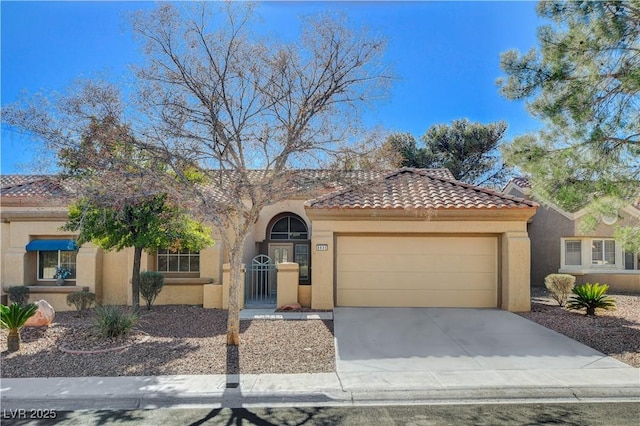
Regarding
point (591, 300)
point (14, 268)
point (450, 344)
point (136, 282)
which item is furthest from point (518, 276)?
point (14, 268)

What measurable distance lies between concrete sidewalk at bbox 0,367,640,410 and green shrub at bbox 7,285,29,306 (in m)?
8.96

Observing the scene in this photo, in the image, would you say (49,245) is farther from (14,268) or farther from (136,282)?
(136,282)

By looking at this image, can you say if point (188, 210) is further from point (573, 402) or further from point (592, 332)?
point (592, 332)

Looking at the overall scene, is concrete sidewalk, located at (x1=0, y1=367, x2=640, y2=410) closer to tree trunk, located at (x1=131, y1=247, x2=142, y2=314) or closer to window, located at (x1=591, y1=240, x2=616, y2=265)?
tree trunk, located at (x1=131, y1=247, x2=142, y2=314)

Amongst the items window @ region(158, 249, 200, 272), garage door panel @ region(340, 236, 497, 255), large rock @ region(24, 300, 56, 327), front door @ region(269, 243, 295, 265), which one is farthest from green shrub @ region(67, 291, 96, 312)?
garage door panel @ region(340, 236, 497, 255)

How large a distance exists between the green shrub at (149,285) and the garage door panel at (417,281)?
607 cm

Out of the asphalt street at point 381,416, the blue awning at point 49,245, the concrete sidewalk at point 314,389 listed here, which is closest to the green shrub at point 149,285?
the blue awning at point 49,245

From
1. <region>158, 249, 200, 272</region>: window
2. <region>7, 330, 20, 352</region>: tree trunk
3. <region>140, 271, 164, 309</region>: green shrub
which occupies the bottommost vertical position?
<region>7, 330, 20, 352</region>: tree trunk

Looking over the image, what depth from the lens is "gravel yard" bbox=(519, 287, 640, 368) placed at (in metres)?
8.83

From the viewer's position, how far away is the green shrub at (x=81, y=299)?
13906 mm

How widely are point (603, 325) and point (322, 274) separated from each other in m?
7.58

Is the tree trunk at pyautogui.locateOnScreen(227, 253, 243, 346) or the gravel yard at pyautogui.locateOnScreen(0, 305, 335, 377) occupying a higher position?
the tree trunk at pyautogui.locateOnScreen(227, 253, 243, 346)

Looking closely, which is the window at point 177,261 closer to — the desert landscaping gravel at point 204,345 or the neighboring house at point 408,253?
the neighboring house at point 408,253

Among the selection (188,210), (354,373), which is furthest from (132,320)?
(354,373)
